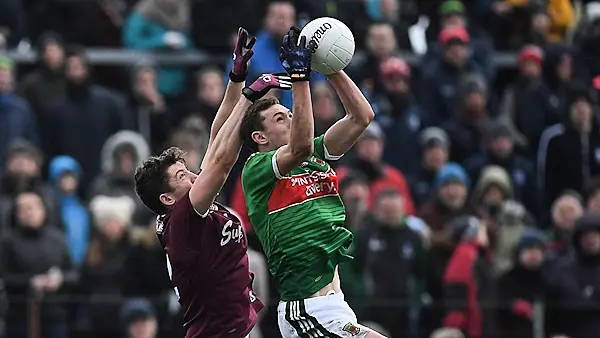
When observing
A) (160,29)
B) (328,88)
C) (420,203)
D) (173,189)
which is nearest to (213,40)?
(160,29)

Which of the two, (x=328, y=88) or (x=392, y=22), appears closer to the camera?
(x=328, y=88)

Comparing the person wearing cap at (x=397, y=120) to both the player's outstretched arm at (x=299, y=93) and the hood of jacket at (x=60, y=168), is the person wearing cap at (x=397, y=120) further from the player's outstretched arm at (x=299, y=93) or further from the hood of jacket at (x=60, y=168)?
the player's outstretched arm at (x=299, y=93)

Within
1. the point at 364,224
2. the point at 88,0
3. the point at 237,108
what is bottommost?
the point at 364,224

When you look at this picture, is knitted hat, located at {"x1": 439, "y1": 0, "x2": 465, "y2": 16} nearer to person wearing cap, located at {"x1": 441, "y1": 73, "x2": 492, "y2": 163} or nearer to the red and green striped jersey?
person wearing cap, located at {"x1": 441, "y1": 73, "x2": 492, "y2": 163}

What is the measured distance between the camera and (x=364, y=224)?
14867 millimetres

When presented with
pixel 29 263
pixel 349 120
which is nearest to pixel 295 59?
pixel 349 120

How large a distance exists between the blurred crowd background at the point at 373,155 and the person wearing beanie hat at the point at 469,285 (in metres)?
0.02

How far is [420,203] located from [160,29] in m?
3.60

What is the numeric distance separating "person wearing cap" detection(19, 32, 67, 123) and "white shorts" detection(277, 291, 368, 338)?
7.32 metres

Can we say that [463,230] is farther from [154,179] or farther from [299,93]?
[299,93]

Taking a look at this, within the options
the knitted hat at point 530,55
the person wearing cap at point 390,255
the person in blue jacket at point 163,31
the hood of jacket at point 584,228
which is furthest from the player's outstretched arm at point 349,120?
the knitted hat at point 530,55

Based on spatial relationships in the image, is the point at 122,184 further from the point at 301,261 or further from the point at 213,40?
the point at 301,261

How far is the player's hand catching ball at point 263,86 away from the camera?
917 centimetres

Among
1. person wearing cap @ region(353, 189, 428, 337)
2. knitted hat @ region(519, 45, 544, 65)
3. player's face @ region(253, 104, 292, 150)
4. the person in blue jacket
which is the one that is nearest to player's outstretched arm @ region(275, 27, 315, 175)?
player's face @ region(253, 104, 292, 150)
